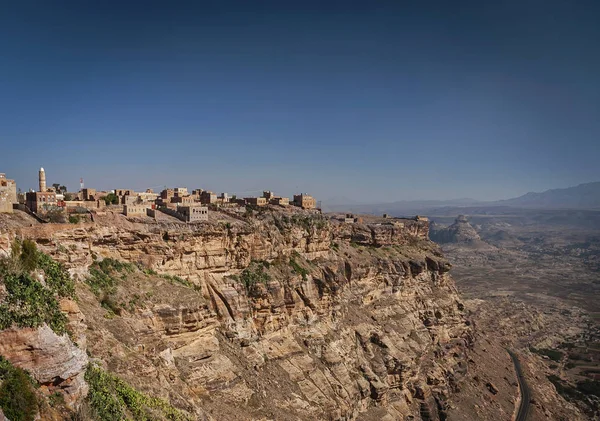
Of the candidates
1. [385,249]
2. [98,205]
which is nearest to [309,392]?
[98,205]

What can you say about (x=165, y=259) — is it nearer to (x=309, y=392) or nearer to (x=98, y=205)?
(x=98, y=205)

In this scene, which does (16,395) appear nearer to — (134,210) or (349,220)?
(134,210)

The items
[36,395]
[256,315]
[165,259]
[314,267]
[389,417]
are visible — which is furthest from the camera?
[314,267]

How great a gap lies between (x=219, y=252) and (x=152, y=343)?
13588mm

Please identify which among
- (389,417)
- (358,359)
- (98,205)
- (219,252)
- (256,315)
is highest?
(98,205)

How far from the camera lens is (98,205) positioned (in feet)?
129

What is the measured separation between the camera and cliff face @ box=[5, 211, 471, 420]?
95.3ft

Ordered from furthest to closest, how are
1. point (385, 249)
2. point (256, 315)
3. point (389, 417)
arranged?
point (385, 249) → point (389, 417) → point (256, 315)

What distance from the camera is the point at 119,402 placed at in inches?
808

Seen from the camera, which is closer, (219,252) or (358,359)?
(219,252)

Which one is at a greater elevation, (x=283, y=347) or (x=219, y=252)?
(x=219, y=252)

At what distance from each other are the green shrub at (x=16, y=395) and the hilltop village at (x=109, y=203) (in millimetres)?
16761

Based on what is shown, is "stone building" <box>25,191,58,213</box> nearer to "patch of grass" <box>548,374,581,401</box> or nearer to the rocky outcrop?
the rocky outcrop

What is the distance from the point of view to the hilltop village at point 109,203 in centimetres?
3044
